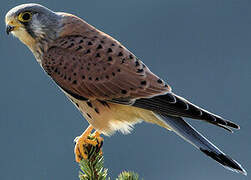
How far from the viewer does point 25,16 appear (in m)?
5.35

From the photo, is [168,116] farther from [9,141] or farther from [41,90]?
[41,90]

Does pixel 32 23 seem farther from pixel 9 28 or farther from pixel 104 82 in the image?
pixel 104 82

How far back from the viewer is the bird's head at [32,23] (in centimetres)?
530

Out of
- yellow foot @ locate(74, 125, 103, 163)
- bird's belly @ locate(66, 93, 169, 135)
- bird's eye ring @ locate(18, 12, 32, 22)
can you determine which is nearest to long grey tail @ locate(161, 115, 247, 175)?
bird's belly @ locate(66, 93, 169, 135)

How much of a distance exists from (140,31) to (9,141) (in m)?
7.13

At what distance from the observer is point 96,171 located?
14.7ft

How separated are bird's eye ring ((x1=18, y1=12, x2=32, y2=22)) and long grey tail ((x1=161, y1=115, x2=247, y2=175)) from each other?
148 centimetres

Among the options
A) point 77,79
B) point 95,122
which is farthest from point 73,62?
point 95,122

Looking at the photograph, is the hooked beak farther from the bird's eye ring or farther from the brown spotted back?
the brown spotted back

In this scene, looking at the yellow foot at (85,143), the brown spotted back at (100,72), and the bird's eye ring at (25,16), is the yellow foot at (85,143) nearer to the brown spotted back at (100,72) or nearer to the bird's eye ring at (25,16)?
the brown spotted back at (100,72)

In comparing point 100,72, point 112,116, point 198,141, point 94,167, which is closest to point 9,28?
point 100,72

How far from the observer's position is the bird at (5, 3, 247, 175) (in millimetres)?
4898

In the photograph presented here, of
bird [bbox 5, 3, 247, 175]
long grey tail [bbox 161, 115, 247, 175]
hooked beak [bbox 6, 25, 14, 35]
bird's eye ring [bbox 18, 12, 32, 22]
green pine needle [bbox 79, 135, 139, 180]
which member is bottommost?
green pine needle [bbox 79, 135, 139, 180]

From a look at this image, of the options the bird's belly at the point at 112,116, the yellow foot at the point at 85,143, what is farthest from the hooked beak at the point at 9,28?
the yellow foot at the point at 85,143
